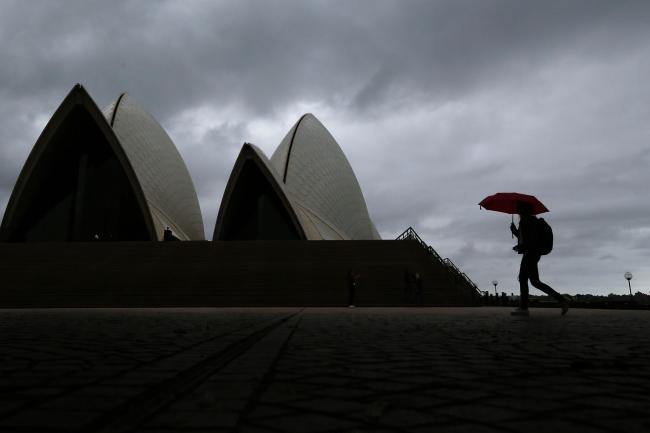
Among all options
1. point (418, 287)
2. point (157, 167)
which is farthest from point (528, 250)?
point (157, 167)

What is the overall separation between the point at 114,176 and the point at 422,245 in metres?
22.5

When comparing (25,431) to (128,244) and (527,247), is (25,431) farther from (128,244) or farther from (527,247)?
(128,244)

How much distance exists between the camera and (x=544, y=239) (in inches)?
303

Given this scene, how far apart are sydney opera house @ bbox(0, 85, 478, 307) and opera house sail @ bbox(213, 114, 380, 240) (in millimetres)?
108

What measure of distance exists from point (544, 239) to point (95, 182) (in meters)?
30.1

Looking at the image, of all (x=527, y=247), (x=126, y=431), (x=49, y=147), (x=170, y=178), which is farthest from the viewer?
(x=170, y=178)

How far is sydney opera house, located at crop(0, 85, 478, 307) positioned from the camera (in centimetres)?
1477

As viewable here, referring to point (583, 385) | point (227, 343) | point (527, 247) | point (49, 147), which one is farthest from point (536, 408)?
Result: point (49, 147)

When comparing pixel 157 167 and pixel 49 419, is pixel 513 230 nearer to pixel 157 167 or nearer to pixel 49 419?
pixel 49 419

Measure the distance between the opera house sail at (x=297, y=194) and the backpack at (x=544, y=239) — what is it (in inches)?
902

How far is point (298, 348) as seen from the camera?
3252mm

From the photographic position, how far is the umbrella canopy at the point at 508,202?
→ 28.1 feet

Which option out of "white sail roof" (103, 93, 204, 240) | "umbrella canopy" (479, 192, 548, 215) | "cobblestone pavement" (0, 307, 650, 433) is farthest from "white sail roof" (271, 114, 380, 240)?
"cobblestone pavement" (0, 307, 650, 433)

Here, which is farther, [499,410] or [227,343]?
[227,343]
